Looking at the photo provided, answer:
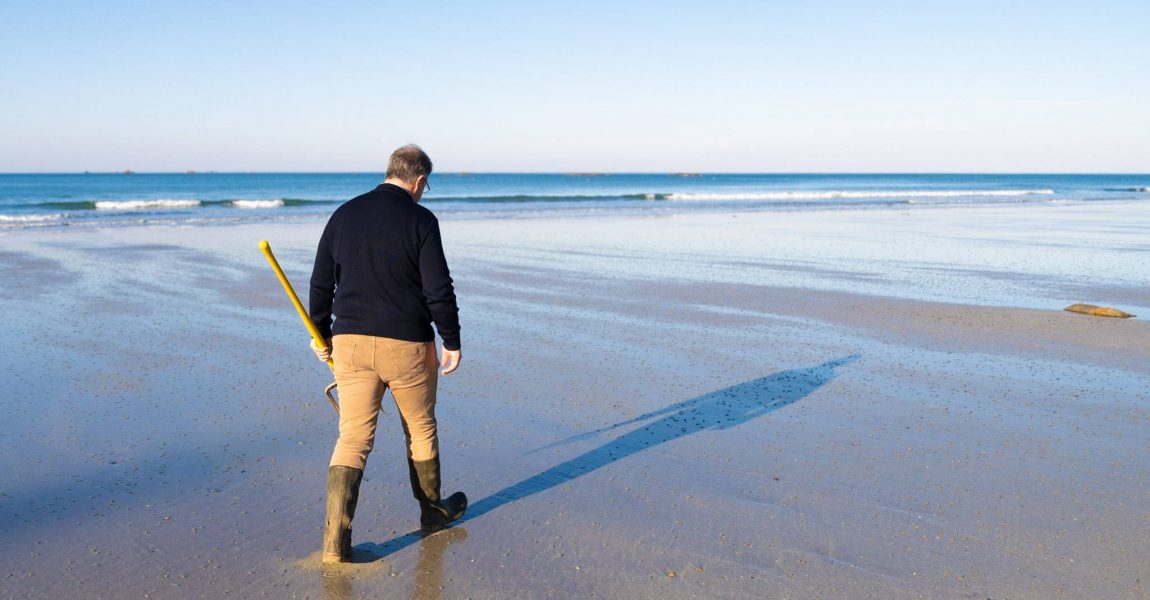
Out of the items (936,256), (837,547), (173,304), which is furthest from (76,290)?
(936,256)

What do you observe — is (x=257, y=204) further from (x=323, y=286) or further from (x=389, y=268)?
(x=389, y=268)

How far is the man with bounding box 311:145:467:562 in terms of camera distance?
386 centimetres

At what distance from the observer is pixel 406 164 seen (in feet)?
13.0

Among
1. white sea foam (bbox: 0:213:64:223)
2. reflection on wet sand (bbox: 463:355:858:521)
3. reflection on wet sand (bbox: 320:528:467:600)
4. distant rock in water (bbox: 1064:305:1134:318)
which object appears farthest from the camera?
white sea foam (bbox: 0:213:64:223)

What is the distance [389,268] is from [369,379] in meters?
0.50

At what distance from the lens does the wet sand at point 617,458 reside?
3.94m

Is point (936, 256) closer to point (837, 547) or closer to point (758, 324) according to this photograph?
point (758, 324)

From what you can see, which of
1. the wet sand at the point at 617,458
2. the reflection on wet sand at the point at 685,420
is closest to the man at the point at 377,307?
the wet sand at the point at 617,458

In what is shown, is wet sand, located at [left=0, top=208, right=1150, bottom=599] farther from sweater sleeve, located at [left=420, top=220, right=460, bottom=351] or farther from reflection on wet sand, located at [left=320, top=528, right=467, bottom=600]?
sweater sleeve, located at [left=420, top=220, right=460, bottom=351]

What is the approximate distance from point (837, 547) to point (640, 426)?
206 cm

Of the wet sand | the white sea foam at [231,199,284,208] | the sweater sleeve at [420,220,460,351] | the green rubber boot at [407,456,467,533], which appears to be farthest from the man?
the white sea foam at [231,199,284,208]

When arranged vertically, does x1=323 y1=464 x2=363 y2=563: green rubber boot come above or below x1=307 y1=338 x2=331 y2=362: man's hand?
below

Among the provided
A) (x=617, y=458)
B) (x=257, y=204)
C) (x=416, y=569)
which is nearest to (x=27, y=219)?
(x=257, y=204)

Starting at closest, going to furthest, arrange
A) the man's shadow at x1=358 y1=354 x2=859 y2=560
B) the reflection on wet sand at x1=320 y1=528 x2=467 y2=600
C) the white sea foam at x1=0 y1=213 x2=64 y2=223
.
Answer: the reflection on wet sand at x1=320 y1=528 x2=467 y2=600, the man's shadow at x1=358 y1=354 x2=859 y2=560, the white sea foam at x1=0 y1=213 x2=64 y2=223
